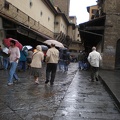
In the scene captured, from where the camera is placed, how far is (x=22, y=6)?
23.3m

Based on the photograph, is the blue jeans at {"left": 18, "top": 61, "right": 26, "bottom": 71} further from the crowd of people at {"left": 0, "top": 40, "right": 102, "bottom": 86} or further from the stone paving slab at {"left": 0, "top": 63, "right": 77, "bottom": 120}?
the stone paving slab at {"left": 0, "top": 63, "right": 77, "bottom": 120}

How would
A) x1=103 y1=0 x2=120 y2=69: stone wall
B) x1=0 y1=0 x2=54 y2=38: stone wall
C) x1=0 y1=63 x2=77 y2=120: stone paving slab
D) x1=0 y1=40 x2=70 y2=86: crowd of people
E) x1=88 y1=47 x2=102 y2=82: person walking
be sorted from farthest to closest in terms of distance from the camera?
1. x1=103 y1=0 x2=120 y2=69: stone wall
2. x1=0 y1=0 x2=54 y2=38: stone wall
3. x1=88 y1=47 x2=102 y2=82: person walking
4. x1=0 y1=40 x2=70 y2=86: crowd of people
5. x1=0 y1=63 x2=77 y2=120: stone paving slab

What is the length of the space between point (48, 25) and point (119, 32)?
1970 cm

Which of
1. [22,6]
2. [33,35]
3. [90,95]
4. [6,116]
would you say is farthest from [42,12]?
[6,116]

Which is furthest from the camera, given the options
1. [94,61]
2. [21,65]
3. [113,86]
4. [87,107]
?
[21,65]

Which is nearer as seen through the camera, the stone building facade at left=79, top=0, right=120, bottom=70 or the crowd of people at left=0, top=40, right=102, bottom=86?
the crowd of people at left=0, top=40, right=102, bottom=86

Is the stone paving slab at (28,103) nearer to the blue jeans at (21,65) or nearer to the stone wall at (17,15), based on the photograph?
the blue jeans at (21,65)

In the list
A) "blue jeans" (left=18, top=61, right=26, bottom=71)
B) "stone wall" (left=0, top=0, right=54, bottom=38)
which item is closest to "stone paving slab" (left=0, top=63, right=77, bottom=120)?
"blue jeans" (left=18, top=61, right=26, bottom=71)

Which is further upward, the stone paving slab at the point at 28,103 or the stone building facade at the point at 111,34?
the stone building facade at the point at 111,34

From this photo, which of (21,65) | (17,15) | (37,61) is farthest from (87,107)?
(17,15)

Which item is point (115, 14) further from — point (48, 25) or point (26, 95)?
point (48, 25)

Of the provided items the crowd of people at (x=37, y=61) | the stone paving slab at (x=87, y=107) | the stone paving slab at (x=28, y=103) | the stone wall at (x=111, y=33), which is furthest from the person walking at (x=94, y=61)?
the stone wall at (x=111, y=33)

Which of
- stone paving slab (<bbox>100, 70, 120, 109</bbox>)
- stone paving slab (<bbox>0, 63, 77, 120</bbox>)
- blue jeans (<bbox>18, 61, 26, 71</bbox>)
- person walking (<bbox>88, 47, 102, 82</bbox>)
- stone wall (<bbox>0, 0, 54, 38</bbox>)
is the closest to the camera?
stone paving slab (<bbox>0, 63, 77, 120</bbox>)

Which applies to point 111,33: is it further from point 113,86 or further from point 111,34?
point 113,86
